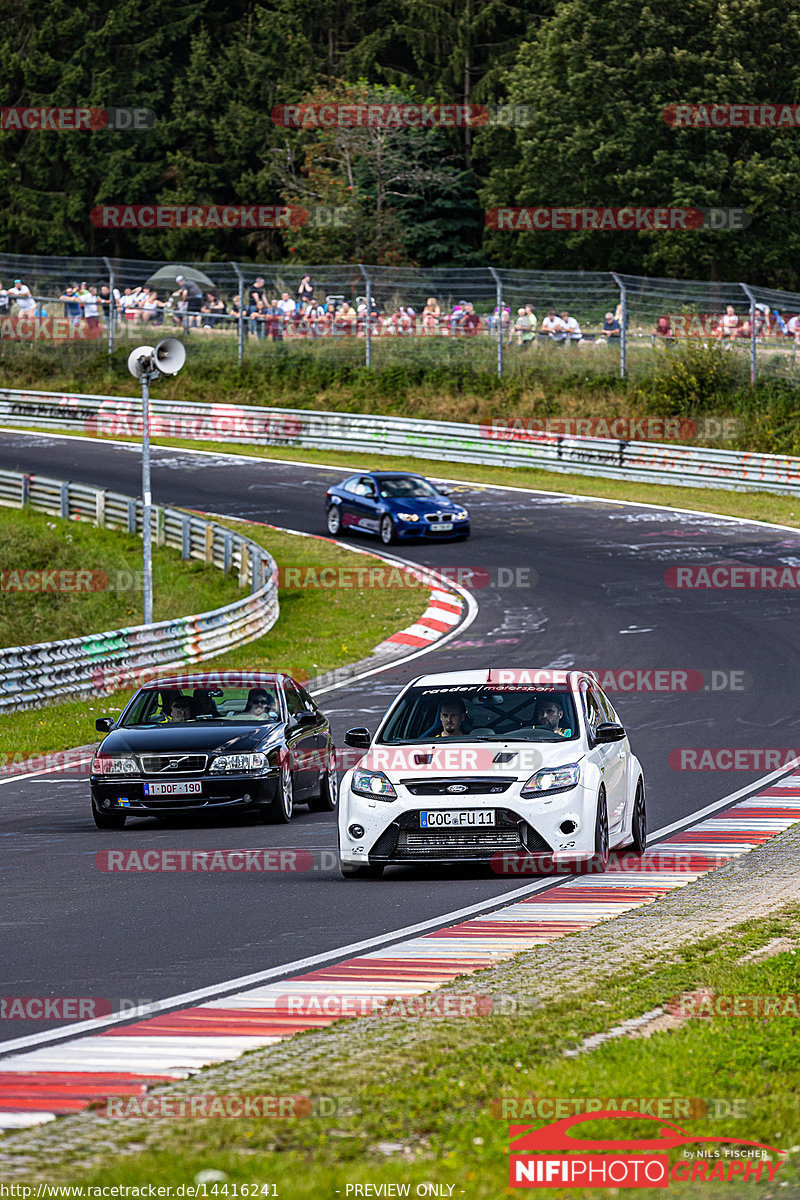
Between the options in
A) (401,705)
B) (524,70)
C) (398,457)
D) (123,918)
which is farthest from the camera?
(524,70)

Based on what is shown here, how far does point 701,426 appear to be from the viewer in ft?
140

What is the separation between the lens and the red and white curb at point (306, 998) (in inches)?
236

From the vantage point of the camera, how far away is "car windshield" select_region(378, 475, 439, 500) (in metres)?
34.8

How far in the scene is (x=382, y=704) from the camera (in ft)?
69.4

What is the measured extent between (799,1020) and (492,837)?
4330 millimetres

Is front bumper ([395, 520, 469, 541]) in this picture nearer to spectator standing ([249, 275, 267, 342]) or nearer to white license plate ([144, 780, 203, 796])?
spectator standing ([249, 275, 267, 342])

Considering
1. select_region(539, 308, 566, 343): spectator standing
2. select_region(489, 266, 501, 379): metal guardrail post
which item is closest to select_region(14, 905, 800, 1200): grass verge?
select_region(489, 266, 501, 379): metal guardrail post

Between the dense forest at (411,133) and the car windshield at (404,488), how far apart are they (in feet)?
82.5

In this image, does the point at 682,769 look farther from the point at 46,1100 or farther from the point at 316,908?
the point at 46,1100

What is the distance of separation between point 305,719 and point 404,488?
2022cm

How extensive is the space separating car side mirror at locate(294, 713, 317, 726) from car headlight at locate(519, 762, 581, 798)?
4169 millimetres

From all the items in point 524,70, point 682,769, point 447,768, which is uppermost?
point 524,70

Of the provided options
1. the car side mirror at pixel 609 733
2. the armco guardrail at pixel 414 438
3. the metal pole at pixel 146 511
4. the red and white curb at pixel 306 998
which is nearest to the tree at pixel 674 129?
the armco guardrail at pixel 414 438

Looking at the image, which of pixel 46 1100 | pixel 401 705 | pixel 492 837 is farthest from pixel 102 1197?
pixel 401 705
